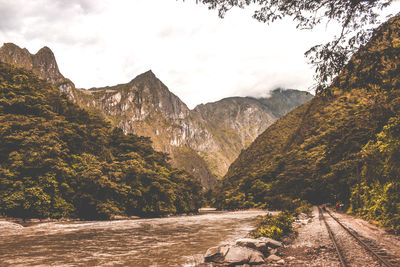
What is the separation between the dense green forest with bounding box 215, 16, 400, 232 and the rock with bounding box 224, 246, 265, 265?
7.26 m

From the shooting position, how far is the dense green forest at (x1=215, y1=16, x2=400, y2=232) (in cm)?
802

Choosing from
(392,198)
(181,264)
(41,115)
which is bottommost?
(181,264)

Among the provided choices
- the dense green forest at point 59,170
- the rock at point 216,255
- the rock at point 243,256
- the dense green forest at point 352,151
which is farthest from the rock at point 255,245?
the dense green forest at point 59,170

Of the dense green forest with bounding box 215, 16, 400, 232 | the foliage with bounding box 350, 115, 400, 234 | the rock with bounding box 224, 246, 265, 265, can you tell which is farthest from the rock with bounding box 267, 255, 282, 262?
the foliage with bounding box 350, 115, 400, 234

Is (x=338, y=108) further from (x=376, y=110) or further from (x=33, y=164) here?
(x=33, y=164)

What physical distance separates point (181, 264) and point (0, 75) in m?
52.1

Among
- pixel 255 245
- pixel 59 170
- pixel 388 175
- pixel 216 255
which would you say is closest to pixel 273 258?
pixel 255 245

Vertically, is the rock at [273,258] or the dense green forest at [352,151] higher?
the dense green forest at [352,151]

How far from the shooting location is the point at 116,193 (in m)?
41.3

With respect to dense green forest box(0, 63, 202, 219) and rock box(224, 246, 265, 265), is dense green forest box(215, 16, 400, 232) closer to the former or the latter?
rock box(224, 246, 265, 265)

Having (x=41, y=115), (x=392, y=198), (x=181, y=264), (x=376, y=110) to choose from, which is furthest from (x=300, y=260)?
(x=41, y=115)

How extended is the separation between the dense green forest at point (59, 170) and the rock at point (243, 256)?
28186 millimetres

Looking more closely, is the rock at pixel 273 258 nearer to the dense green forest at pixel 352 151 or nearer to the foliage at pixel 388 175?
the dense green forest at pixel 352 151

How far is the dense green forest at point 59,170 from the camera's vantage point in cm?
2945
